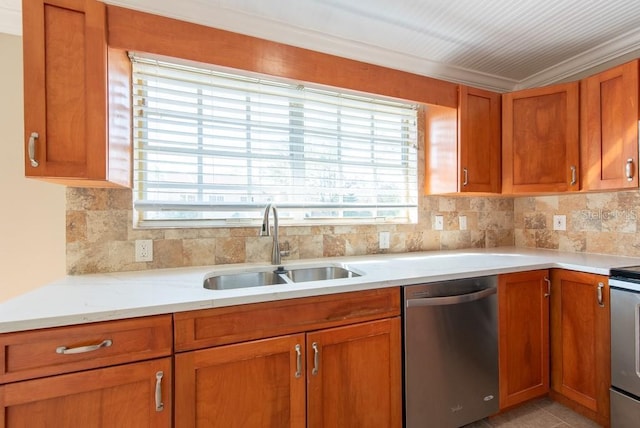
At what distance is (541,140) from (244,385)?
8.50ft

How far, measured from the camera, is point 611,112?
1.90 meters

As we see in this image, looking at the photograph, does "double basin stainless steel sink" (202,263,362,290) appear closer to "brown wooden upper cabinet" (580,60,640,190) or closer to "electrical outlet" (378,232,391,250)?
"electrical outlet" (378,232,391,250)

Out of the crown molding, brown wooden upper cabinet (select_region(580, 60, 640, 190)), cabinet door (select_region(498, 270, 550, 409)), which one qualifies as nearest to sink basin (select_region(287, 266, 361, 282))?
cabinet door (select_region(498, 270, 550, 409))

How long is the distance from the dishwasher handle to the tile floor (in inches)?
32.5

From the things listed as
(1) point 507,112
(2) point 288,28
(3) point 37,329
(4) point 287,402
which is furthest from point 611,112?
(3) point 37,329

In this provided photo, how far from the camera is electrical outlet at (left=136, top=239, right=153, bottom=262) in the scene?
5.53ft

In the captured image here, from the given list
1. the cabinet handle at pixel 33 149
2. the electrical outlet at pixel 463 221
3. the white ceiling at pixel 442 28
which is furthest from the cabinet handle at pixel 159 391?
the electrical outlet at pixel 463 221

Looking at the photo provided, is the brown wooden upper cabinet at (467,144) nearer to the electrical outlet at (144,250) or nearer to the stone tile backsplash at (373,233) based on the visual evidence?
the stone tile backsplash at (373,233)

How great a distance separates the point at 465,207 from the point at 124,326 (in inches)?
103

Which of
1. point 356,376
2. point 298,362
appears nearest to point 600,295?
point 356,376

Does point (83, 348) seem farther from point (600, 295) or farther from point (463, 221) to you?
point (463, 221)

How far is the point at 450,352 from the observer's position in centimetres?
160

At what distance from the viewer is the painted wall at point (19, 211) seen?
5.27 feet

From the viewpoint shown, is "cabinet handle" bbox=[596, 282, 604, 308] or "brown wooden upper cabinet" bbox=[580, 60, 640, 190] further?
"brown wooden upper cabinet" bbox=[580, 60, 640, 190]
